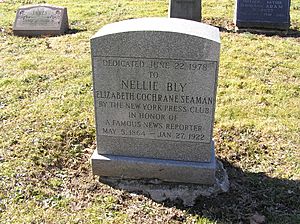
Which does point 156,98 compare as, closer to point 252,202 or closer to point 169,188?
point 169,188

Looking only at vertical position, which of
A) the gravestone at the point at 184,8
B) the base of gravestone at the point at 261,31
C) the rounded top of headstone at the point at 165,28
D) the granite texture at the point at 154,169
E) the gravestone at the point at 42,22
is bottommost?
the granite texture at the point at 154,169

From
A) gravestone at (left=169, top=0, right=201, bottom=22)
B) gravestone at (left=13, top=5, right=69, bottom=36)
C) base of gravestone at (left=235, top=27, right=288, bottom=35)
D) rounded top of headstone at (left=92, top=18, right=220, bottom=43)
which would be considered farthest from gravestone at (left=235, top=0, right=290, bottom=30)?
rounded top of headstone at (left=92, top=18, right=220, bottom=43)

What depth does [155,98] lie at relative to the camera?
399 centimetres

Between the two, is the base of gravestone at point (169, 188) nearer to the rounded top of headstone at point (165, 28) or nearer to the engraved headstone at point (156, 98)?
the engraved headstone at point (156, 98)

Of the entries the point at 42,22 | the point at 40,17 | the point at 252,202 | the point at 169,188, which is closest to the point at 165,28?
the point at 169,188

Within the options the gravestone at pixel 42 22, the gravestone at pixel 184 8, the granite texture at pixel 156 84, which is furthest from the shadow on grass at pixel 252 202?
the gravestone at pixel 42 22

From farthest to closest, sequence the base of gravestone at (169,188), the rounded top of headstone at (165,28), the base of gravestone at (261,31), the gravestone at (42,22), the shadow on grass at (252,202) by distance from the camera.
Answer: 1. the base of gravestone at (261,31)
2. the gravestone at (42,22)
3. the base of gravestone at (169,188)
4. the shadow on grass at (252,202)
5. the rounded top of headstone at (165,28)

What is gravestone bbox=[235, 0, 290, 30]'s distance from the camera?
31.8 ft

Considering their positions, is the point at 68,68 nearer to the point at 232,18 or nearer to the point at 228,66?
the point at 228,66

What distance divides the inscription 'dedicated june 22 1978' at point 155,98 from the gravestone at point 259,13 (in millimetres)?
6392

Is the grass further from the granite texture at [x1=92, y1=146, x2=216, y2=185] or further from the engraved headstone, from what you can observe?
the engraved headstone

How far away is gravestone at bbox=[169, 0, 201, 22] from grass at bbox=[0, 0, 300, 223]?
3.66 feet

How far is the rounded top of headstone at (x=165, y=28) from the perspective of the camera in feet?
12.1

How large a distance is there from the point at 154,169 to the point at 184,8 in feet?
20.4
